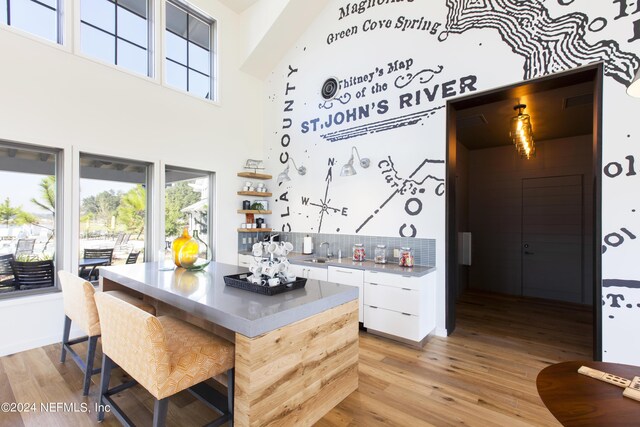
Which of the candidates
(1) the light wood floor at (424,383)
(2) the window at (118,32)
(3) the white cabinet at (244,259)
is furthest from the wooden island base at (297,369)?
(2) the window at (118,32)

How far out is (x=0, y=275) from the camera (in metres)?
3.10

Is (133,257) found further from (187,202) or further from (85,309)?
(85,309)

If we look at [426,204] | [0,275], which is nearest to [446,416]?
[426,204]

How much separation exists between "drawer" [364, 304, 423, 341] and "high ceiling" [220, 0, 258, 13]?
5011 millimetres

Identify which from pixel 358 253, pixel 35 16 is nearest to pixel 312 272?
pixel 358 253

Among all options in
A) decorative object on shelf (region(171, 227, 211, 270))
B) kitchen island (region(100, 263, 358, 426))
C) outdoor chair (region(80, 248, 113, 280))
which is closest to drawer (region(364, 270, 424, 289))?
kitchen island (region(100, 263, 358, 426))

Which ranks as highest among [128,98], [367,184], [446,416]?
[128,98]

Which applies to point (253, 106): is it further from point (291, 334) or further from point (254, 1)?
point (291, 334)

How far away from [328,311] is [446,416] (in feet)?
3.60

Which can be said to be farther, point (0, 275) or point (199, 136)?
point (199, 136)

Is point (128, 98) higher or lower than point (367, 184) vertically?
higher

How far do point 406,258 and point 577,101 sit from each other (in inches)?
112

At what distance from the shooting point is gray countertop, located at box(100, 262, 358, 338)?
1.54m

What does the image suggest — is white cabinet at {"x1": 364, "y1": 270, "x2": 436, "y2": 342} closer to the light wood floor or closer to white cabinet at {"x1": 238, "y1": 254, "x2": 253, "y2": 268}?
the light wood floor
